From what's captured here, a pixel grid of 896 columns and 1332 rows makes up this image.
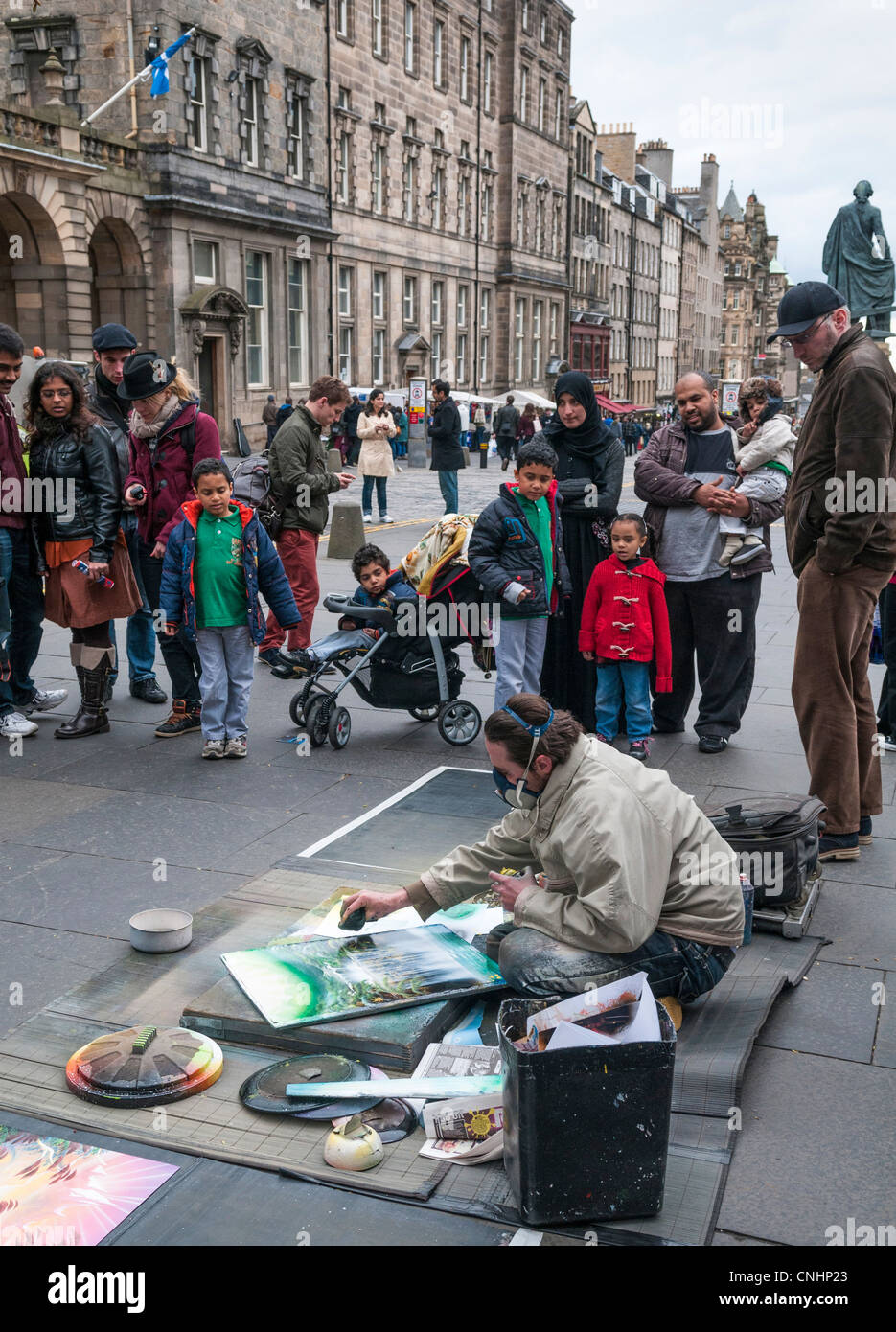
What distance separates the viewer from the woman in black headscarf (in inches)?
292

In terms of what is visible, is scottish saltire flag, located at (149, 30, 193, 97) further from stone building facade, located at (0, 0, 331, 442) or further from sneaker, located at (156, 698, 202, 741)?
sneaker, located at (156, 698, 202, 741)

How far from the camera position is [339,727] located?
25.2 ft

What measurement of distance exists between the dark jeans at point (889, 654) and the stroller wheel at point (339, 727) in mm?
3345

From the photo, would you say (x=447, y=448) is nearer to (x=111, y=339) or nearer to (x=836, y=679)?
(x=111, y=339)

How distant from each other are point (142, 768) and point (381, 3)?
41.2 m

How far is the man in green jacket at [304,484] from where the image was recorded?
880 centimetres

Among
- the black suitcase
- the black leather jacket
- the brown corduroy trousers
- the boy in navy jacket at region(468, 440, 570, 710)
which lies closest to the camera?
the black suitcase

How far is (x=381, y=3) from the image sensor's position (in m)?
41.6

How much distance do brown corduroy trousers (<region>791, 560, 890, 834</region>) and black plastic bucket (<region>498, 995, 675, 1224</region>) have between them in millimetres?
2784

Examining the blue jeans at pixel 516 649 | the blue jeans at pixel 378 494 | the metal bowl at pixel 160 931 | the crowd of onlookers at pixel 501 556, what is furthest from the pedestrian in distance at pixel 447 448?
the metal bowl at pixel 160 931

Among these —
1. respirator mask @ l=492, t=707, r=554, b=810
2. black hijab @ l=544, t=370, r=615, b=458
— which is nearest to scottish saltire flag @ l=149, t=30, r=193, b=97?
black hijab @ l=544, t=370, r=615, b=458

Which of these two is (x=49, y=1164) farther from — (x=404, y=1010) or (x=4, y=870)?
(x=4, y=870)

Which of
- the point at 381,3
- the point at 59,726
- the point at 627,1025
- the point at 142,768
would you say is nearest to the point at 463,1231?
the point at 627,1025

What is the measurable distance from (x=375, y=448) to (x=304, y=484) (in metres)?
9.53
